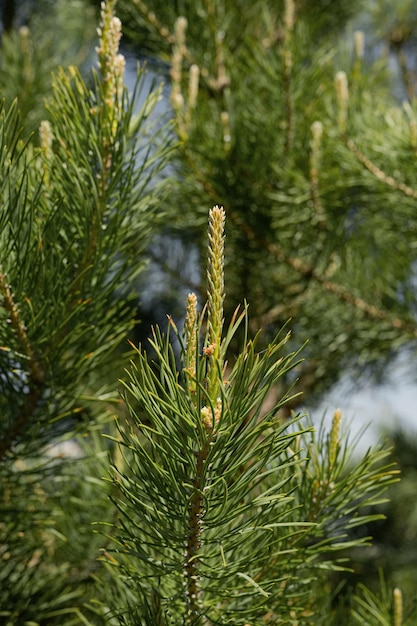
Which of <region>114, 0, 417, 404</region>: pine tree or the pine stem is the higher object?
<region>114, 0, 417, 404</region>: pine tree

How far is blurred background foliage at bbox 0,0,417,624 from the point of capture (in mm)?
755

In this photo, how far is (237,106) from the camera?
0.84m

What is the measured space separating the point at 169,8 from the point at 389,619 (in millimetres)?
754

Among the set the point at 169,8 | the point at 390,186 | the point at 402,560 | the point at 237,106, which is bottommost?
the point at 402,560

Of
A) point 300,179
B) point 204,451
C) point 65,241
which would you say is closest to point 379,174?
point 300,179

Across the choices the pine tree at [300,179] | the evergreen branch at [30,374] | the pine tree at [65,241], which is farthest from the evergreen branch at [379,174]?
the evergreen branch at [30,374]

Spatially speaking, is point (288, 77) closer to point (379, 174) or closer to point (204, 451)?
point (379, 174)

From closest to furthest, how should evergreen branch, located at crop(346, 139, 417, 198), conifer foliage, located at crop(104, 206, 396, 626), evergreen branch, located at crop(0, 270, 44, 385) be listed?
conifer foliage, located at crop(104, 206, 396, 626) → evergreen branch, located at crop(0, 270, 44, 385) → evergreen branch, located at crop(346, 139, 417, 198)

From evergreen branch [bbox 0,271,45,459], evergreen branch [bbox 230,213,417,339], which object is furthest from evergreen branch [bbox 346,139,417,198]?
evergreen branch [bbox 0,271,45,459]

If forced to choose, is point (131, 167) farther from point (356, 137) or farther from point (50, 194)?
point (356, 137)

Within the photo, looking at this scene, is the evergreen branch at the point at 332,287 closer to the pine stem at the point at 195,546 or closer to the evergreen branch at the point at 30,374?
the evergreen branch at the point at 30,374

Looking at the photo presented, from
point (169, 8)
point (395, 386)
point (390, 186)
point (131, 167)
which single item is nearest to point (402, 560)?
point (395, 386)

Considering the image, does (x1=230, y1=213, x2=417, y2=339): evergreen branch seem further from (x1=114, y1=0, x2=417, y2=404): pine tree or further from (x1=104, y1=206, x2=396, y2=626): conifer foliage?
(x1=104, y1=206, x2=396, y2=626): conifer foliage

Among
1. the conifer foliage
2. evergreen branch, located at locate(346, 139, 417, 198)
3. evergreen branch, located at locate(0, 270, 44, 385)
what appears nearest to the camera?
the conifer foliage
